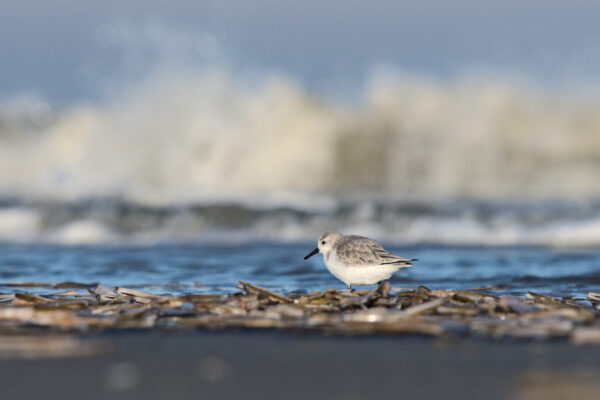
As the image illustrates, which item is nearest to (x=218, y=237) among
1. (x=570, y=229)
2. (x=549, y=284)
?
(x=570, y=229)

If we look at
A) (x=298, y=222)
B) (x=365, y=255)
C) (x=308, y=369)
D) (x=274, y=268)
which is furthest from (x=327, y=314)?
(x=298, y=222)

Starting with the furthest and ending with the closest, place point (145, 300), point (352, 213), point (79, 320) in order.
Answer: point (352, 213), point (145, 300), point (79, 320)

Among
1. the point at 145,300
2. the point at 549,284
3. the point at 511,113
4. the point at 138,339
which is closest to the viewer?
the point at 138,339

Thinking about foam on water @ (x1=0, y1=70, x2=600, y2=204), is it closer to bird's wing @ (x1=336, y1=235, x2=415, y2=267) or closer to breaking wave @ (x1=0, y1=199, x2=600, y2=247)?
breaking wave @ (x1=0, y1=199, x2=600, y2=247)

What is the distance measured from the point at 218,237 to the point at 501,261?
517 cm

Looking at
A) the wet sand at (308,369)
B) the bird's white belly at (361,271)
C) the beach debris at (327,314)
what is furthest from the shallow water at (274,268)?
the wet sand at (308,369)

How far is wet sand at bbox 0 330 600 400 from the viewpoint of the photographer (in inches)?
111

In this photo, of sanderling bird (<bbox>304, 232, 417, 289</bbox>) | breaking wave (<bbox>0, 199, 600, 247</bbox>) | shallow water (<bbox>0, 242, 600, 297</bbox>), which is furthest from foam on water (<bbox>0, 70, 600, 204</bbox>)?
sanderling bird (<bbox>304, 232, 417, 289</bbox>)

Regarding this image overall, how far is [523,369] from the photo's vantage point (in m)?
3.16

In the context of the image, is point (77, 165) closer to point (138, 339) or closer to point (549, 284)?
point (549, 284)

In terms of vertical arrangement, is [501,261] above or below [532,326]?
above

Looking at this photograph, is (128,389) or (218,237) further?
(218,237)

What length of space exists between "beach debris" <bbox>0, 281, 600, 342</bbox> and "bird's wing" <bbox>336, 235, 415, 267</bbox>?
51 centimetres

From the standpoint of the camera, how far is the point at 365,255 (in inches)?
221
